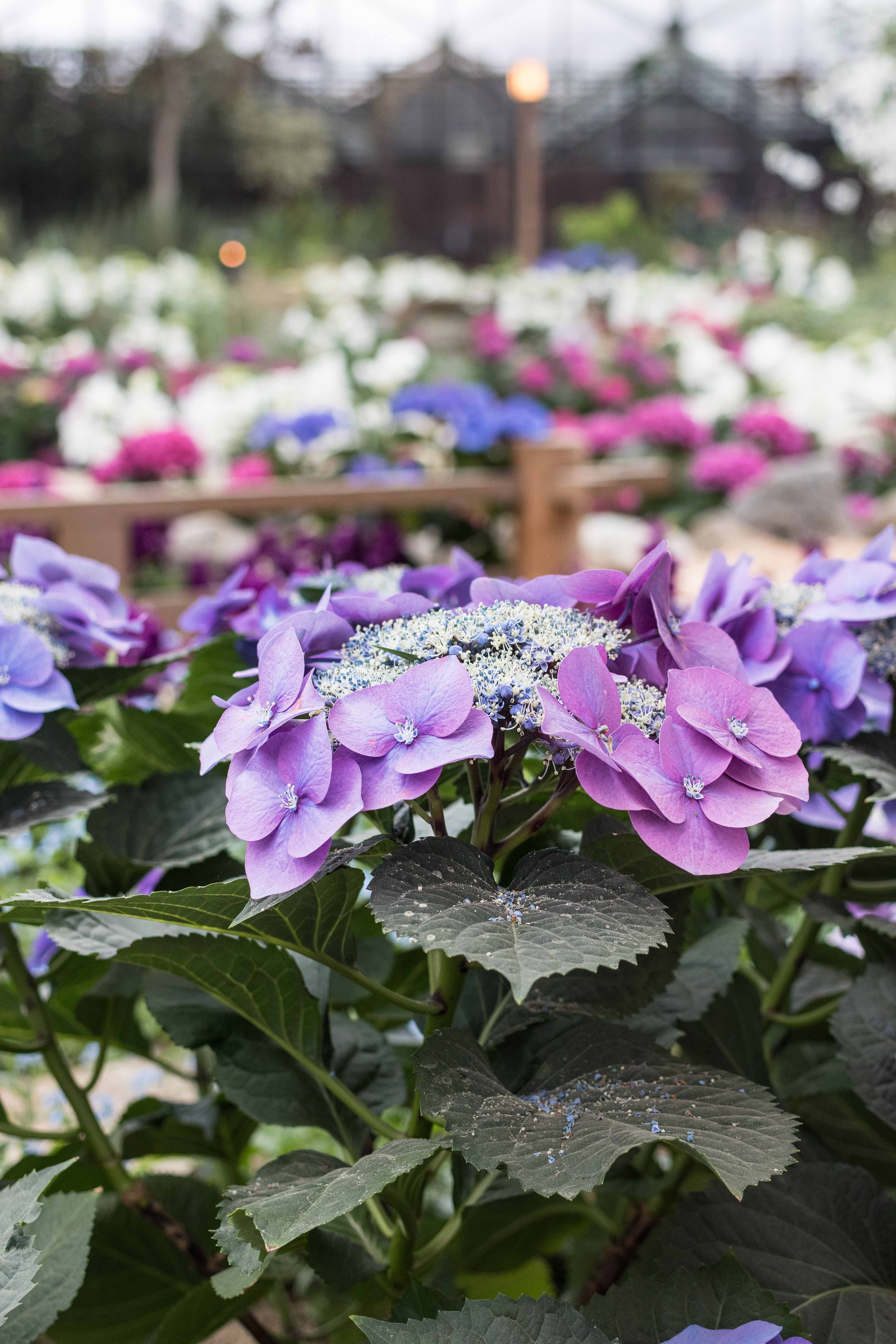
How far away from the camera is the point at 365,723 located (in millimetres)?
556

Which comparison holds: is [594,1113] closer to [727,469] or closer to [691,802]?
[691,802]

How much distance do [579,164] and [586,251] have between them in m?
8.56

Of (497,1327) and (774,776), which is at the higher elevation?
(774,776)

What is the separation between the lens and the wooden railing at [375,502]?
2.58m

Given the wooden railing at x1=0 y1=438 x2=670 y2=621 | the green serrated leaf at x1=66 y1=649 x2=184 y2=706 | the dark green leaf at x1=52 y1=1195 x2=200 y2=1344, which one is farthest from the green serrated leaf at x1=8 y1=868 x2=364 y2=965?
the wooden railing at x1=0 y1=438 x2=670 y2=621

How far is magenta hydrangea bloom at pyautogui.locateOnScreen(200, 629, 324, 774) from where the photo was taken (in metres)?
0.56

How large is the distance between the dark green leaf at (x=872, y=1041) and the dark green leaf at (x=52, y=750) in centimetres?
52

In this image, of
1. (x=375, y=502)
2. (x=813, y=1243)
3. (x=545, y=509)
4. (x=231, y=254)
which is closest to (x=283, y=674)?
(x=813, y=1243)

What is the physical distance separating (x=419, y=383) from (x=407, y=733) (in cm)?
428

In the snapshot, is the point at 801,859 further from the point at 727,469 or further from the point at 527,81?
the point at 527,81

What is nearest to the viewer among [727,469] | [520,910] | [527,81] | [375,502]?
[520,910]

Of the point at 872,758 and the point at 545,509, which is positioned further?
the point at 545,509

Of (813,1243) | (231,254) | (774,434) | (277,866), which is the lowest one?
(813,1243)

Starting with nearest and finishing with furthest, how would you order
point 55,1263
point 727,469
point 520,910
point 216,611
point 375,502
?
point 520,910 → point 55,1263 → point 216,611 → point 375,502 → point 727,469
